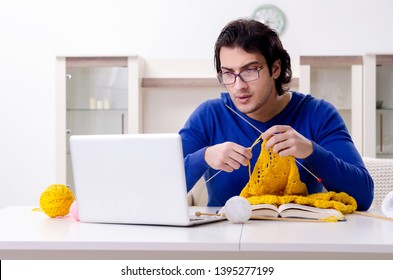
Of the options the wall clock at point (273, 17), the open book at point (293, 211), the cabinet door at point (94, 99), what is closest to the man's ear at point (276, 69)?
the open book at point (293, 211)

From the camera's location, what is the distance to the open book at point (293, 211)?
1.53 meters

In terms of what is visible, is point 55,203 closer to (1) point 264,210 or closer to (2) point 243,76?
(1) point 264,210

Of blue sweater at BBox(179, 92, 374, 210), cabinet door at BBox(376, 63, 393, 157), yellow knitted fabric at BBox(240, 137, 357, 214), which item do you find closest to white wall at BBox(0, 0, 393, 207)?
cabinet door at BBox(376, 63, 393, 157)

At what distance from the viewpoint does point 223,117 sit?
2047 mm

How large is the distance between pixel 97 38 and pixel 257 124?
255cm

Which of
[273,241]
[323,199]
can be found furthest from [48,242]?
[323,199]

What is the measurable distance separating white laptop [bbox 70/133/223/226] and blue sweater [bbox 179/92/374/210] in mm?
364

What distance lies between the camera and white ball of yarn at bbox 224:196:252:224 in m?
1.44

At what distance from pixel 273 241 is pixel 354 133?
296cm

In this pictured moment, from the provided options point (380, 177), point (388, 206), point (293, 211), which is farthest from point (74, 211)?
point (380, 177)

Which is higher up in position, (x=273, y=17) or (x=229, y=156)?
(x=273, y=17)

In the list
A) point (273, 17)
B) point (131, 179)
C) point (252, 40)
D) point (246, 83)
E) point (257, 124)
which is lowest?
point (131, 179)

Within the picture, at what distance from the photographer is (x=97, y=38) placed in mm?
4301
